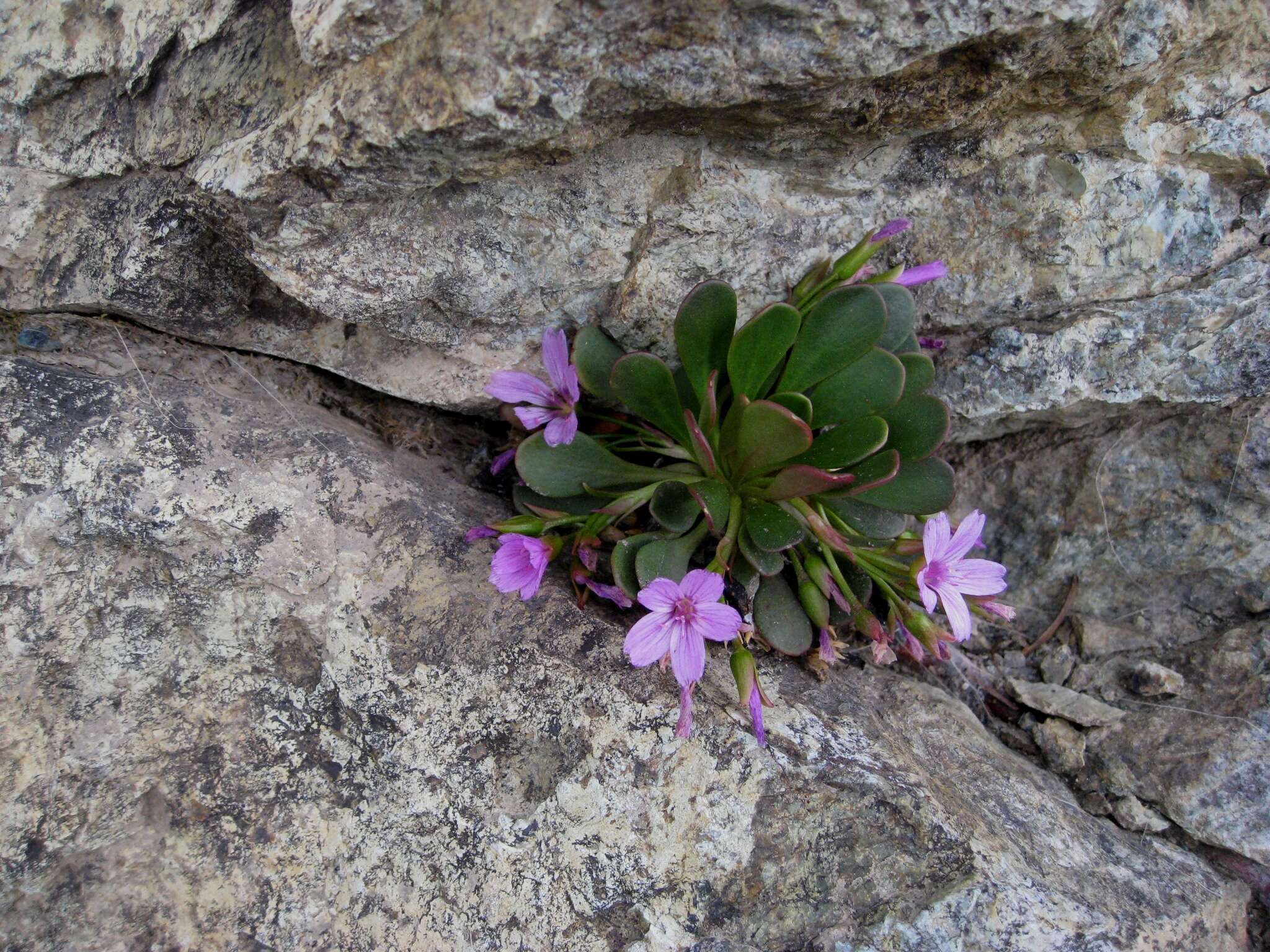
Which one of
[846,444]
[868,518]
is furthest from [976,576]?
[846,444]

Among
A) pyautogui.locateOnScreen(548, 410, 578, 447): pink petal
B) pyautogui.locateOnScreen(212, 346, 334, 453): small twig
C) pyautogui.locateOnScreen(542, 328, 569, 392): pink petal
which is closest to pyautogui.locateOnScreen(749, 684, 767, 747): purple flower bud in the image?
pyautogui.locateOnScreen(548, 410, 578, 447): pink petal

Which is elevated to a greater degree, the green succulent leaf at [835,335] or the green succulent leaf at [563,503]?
the green succulent leaf at [835,335]

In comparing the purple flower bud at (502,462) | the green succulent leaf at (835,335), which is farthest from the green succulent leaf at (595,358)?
the green succulent leaf at (835,335)

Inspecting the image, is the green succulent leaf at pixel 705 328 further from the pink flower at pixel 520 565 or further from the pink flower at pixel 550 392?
the pink flower at pixel 520 565

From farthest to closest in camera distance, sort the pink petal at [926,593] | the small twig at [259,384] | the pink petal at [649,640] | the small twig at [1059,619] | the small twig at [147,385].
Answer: the small twig at [1059,619] → the small twig at [259,384] → the small twig at [147,385] → the pink petal at [926,593] → the pink petal at [649,640]

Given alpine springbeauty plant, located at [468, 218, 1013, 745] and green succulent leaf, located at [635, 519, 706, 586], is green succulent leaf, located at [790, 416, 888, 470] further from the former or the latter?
green succulent leaf, located at [635, 519, 706, 586]

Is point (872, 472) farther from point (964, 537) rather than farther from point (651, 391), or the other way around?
point (651, 391)
